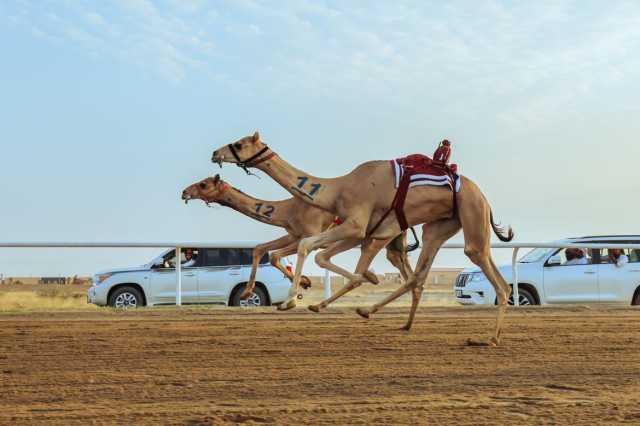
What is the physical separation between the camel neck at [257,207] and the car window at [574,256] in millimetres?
7719

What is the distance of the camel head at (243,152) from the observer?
40.6 feet

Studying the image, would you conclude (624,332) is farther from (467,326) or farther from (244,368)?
(244,368)

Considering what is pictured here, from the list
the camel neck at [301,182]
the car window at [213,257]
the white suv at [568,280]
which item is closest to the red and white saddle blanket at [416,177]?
the camel neck at [301,182]

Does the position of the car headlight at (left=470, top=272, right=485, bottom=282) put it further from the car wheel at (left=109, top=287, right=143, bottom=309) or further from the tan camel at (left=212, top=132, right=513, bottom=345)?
the tan camel at (left=212, top=132, right=513, bottom=345)

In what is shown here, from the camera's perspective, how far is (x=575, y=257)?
21.8 metres

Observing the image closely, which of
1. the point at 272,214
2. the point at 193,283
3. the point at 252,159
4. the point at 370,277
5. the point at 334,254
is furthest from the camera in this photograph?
the point at 193,283

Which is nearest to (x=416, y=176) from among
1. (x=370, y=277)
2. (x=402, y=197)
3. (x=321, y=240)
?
(x=402, y=197)

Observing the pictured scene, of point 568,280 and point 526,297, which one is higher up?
point 568,280

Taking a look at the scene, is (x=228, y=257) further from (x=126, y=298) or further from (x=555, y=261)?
(x=555, y=261)

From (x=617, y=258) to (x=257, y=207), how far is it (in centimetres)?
893

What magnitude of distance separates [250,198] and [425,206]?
5.91m

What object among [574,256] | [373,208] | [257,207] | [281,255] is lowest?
[281,255]

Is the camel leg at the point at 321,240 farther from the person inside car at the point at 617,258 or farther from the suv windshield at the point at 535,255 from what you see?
the person inside car at the point at 617,258

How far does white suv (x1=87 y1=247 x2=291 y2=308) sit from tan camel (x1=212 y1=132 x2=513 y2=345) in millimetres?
8794
